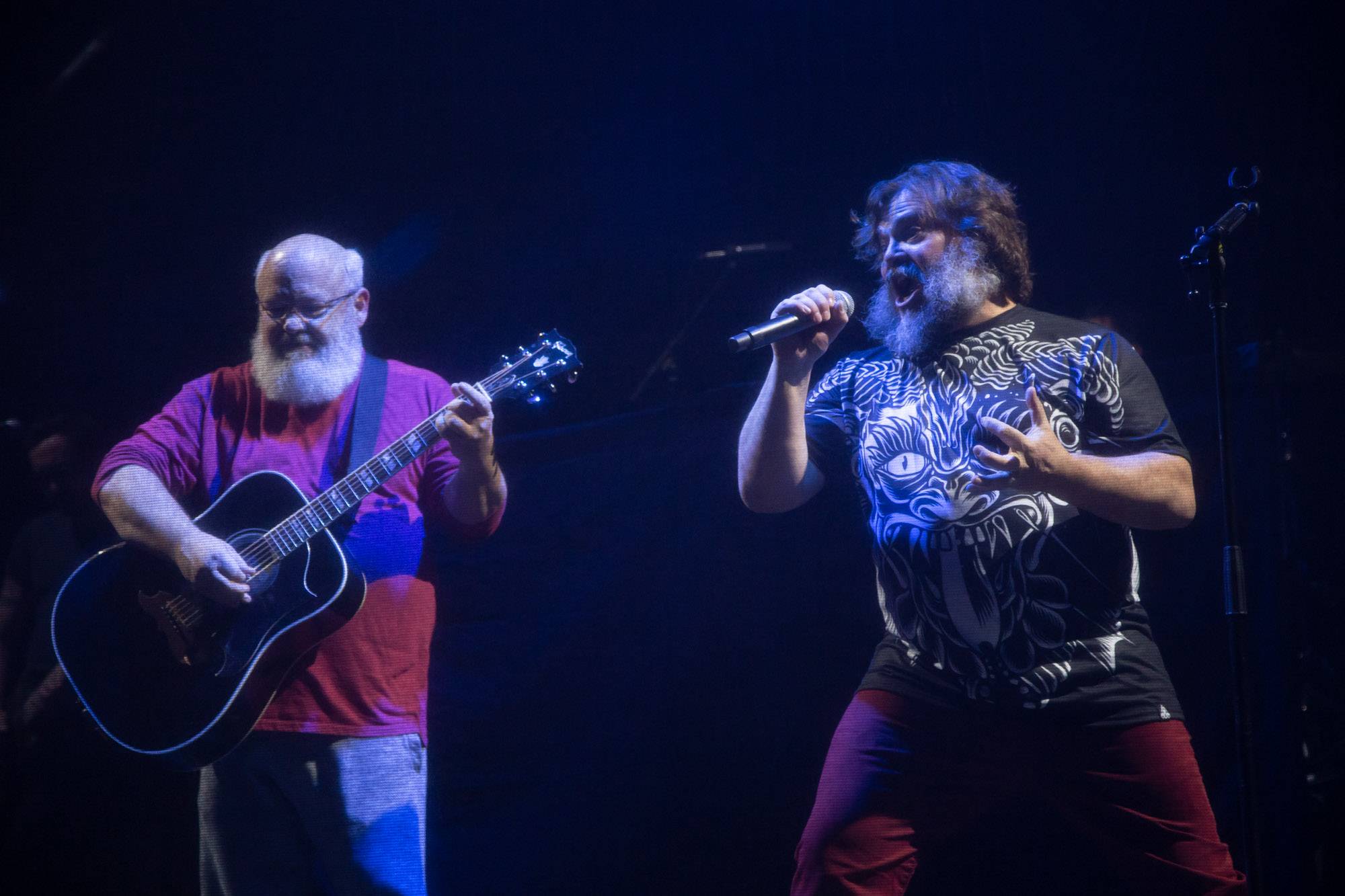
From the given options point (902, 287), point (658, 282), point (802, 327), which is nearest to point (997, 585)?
point (802, 327)

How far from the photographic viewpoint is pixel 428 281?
2.83 meters

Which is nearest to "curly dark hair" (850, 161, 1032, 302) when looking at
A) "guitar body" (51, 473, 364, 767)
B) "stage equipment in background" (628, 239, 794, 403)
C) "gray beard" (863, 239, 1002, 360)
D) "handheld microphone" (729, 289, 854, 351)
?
"gray beard" (863, 239, 1002, 360)

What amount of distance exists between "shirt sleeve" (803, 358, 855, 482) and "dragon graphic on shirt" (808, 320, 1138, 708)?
0.09 metres

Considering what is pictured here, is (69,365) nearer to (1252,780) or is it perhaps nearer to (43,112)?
(43,112)

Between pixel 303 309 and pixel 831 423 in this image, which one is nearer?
pixel 831 423

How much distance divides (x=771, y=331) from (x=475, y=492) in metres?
0.79

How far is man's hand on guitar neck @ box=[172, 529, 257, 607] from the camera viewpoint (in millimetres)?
2078

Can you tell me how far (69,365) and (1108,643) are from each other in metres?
2.77

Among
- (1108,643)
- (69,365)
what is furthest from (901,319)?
(69,365)

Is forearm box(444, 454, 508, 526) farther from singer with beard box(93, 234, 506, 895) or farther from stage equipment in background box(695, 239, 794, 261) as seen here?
stage equipment in background box(695, 239, 794, 261)

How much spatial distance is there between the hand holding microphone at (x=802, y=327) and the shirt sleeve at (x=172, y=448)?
1343 mm

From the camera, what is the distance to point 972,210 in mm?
2189

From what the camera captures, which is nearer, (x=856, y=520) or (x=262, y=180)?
(x=856, y=520)

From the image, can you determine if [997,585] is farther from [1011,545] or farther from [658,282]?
[658,282]
